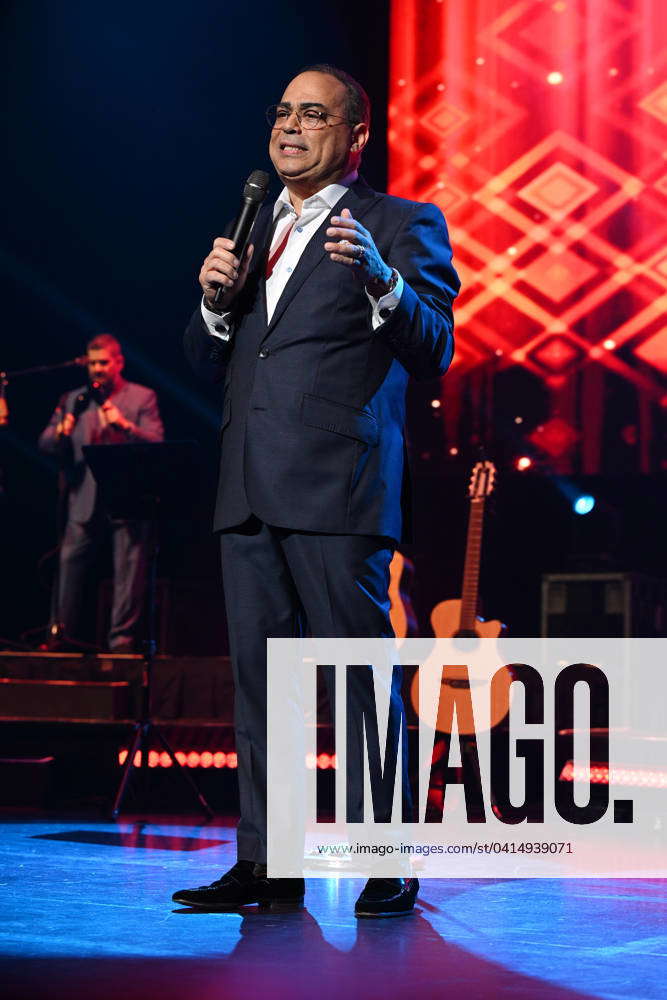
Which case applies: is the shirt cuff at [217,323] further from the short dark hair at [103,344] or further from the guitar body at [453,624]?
the short dark hair at [103,344]

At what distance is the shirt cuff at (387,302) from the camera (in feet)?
7.17

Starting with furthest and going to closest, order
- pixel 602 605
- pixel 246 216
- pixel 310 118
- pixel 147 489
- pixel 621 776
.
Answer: pixel 602 605 → pixel 147 489 → pixel 621 776 → pixel 310 118 → pixel 246 216

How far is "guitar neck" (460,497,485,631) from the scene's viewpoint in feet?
15.0

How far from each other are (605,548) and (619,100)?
6.91ft

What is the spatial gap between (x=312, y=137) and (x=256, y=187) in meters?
0.16

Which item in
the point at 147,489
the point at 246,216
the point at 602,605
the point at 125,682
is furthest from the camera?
the point at 602,605

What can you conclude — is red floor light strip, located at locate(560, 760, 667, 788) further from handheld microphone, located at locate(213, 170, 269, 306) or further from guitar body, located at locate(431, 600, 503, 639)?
handheld microphone, located at locate(213, 170, 269, 306)

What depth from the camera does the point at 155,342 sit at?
6742mm

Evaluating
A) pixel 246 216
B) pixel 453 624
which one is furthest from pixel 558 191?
pixel 246 216

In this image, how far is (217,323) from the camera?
7.99 ft

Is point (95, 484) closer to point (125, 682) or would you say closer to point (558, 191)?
point (125, 682)

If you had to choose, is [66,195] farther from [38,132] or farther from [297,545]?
[297,545]

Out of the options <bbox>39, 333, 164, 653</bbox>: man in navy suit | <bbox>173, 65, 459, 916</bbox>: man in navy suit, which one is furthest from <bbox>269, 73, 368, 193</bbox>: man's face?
<bbox>39, 333, 164, 653</bbox>: man in navy suit

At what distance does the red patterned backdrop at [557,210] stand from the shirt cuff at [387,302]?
150 inches
